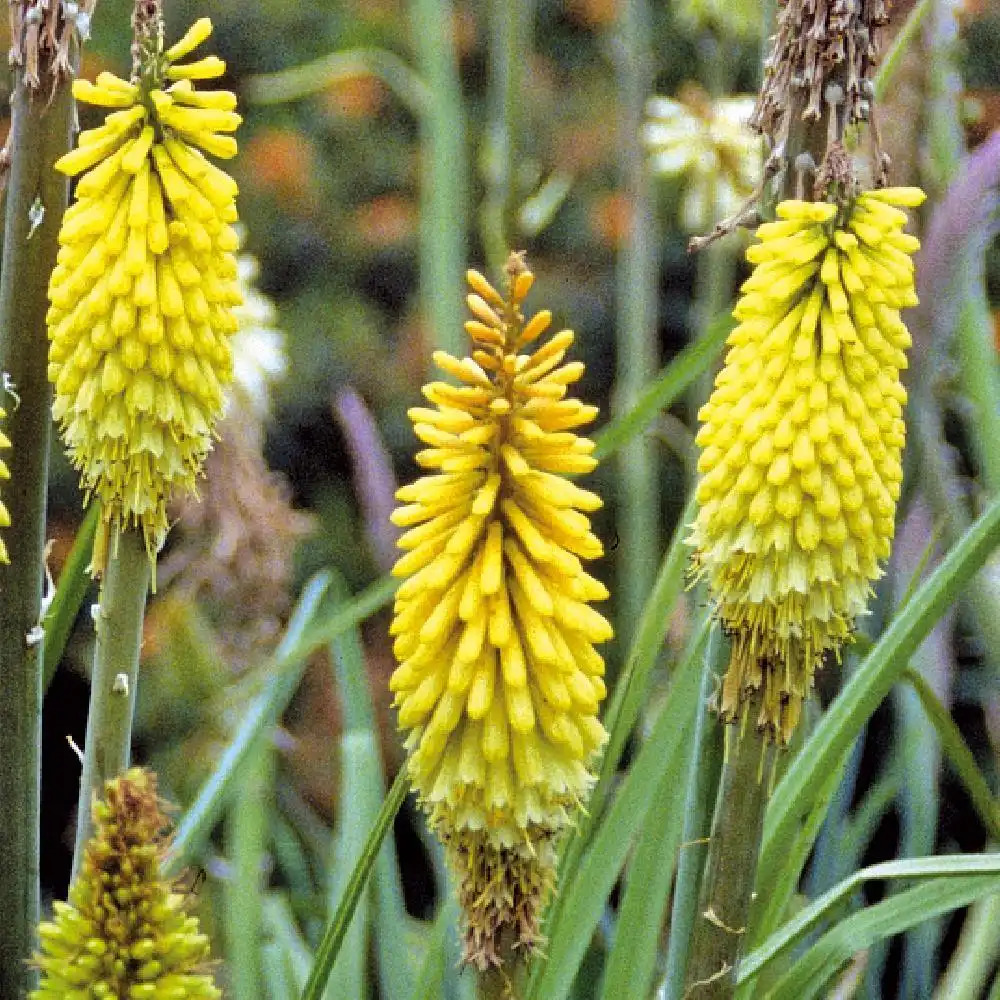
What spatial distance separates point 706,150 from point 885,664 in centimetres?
208

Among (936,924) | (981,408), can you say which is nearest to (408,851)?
(936,924)

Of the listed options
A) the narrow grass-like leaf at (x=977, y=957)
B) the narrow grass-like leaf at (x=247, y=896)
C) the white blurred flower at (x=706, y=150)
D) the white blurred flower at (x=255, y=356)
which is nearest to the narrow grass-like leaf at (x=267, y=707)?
the narrow grass-like leaf at (x=247, y=896)

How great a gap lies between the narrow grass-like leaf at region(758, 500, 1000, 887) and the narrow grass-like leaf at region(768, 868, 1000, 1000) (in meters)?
0.14

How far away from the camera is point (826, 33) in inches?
68.5

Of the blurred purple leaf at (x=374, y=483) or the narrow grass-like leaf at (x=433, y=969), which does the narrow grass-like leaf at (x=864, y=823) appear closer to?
the blurred purple leaf at (x=374, y=483)

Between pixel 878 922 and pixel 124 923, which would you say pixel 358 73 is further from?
pixel 124 923

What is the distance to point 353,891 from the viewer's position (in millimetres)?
1816

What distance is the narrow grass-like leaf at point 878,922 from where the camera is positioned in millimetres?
1972

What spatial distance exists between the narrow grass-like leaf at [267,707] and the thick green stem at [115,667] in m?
0.34

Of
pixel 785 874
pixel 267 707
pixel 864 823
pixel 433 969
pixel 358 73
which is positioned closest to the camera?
pixel 433 969

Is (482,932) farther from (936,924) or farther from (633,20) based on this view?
(633,20)

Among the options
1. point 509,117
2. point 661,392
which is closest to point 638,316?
point 509,117

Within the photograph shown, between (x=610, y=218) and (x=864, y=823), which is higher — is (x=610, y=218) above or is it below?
above

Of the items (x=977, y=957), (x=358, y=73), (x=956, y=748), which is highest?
(x=358, y=73)
